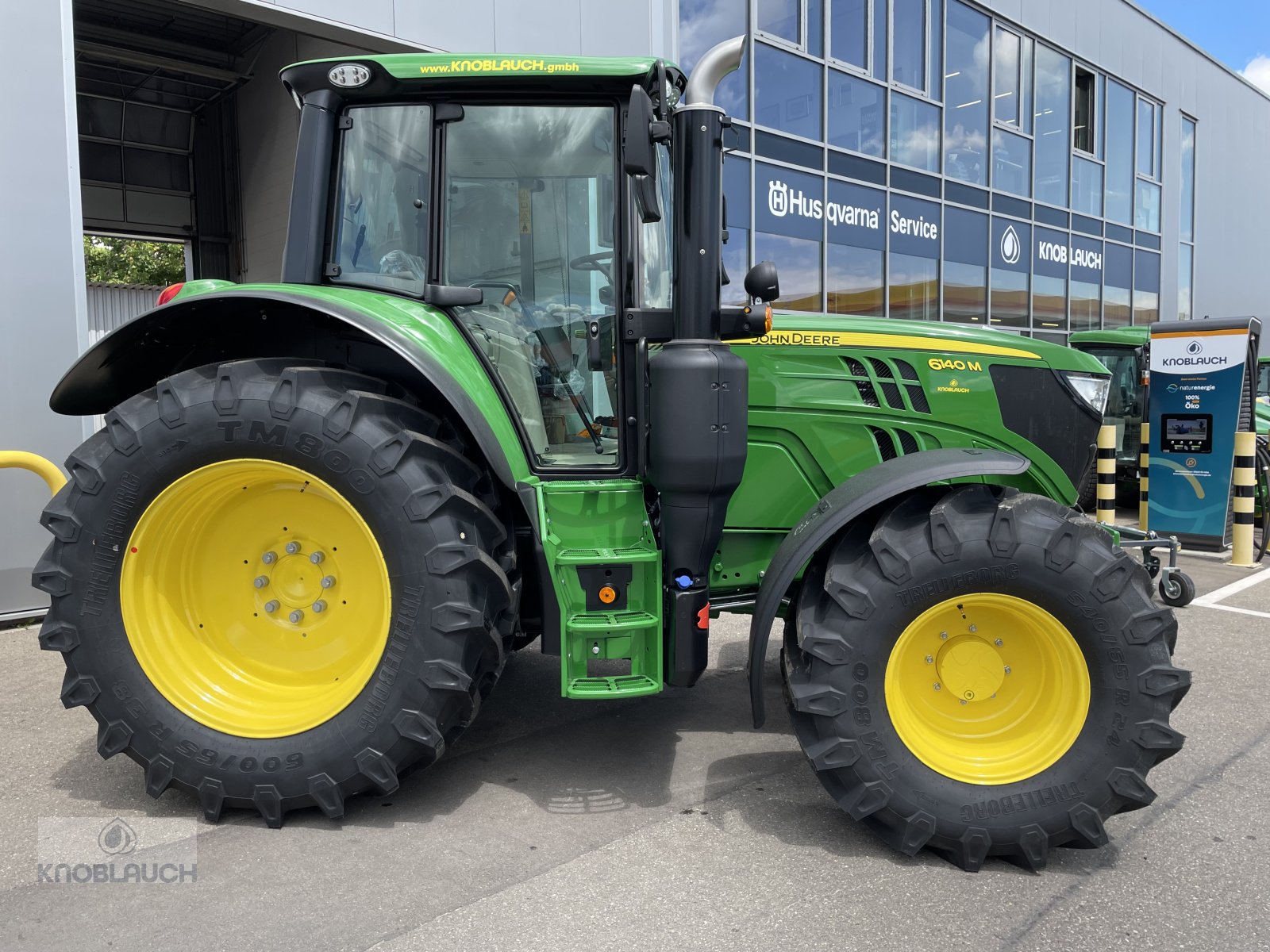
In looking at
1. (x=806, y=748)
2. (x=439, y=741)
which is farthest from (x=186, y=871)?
(x=806, y=748)

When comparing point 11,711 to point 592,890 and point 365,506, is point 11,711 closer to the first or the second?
point 365,506

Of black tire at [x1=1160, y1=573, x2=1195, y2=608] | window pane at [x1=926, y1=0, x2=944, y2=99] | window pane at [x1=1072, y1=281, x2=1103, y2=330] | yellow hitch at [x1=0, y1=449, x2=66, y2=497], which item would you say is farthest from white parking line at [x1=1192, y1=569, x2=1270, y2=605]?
window pane at [x1=1072, y1=281, x2=1103, y2=330]

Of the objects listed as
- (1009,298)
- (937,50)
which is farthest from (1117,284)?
(937,50)

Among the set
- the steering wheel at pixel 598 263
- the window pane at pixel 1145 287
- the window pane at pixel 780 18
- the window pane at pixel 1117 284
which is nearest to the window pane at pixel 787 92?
the window pane at pixel 780 18

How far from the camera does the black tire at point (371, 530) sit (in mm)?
2875

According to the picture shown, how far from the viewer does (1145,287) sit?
18.2 meters

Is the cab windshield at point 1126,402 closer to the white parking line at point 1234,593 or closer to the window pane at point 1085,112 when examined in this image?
the white parking line at point 1234,593

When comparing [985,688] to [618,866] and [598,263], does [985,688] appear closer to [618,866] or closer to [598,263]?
[618,866]

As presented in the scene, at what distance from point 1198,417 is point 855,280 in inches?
190

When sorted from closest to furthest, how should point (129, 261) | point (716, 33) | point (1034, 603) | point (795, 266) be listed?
point (1034, 603)
point (716, 33)
point (795, 266)
point (129, 261)

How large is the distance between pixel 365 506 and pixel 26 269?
151 inches

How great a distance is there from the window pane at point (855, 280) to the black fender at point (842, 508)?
872cm

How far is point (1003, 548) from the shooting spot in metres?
2.76

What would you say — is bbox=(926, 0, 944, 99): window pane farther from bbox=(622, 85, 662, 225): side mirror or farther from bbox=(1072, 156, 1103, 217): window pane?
bbox=(622, 85, 662, 225): side mirror
